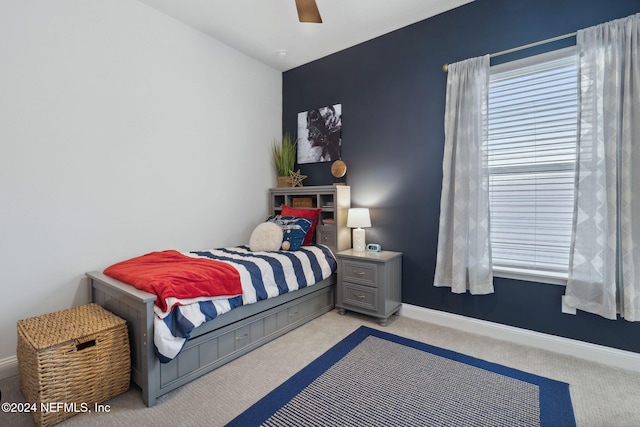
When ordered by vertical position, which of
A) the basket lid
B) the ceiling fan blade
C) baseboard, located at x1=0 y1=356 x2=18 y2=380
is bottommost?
baseboard, located at x1=0 y1=356 x2=18 y2=380

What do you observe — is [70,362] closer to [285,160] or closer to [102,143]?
[102,143]

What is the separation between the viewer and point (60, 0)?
2221 mm

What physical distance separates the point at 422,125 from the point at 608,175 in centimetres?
144

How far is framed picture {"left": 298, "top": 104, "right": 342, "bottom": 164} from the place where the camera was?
3580 millimetres

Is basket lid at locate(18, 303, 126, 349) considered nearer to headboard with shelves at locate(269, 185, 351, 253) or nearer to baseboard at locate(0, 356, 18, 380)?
baseboard at locate(0, 356, 18, 380)

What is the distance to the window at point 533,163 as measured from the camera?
91.3 inches

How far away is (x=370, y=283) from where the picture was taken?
2.89 metres

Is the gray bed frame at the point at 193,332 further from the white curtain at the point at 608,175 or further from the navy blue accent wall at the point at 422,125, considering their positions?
the white curtain at the point at 608,175

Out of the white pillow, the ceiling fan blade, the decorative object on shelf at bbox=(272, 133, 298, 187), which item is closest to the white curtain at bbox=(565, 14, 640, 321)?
the ceiling fan blade

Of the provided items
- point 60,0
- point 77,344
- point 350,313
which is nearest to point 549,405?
point 350,313

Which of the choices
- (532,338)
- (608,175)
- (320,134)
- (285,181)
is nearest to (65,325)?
(285,181)

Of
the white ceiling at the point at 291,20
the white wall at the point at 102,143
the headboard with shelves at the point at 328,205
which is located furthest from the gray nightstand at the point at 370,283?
the white ceiling at the point at 291,20

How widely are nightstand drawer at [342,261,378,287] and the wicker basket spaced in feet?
6.13

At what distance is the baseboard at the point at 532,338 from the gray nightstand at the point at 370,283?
32cm
